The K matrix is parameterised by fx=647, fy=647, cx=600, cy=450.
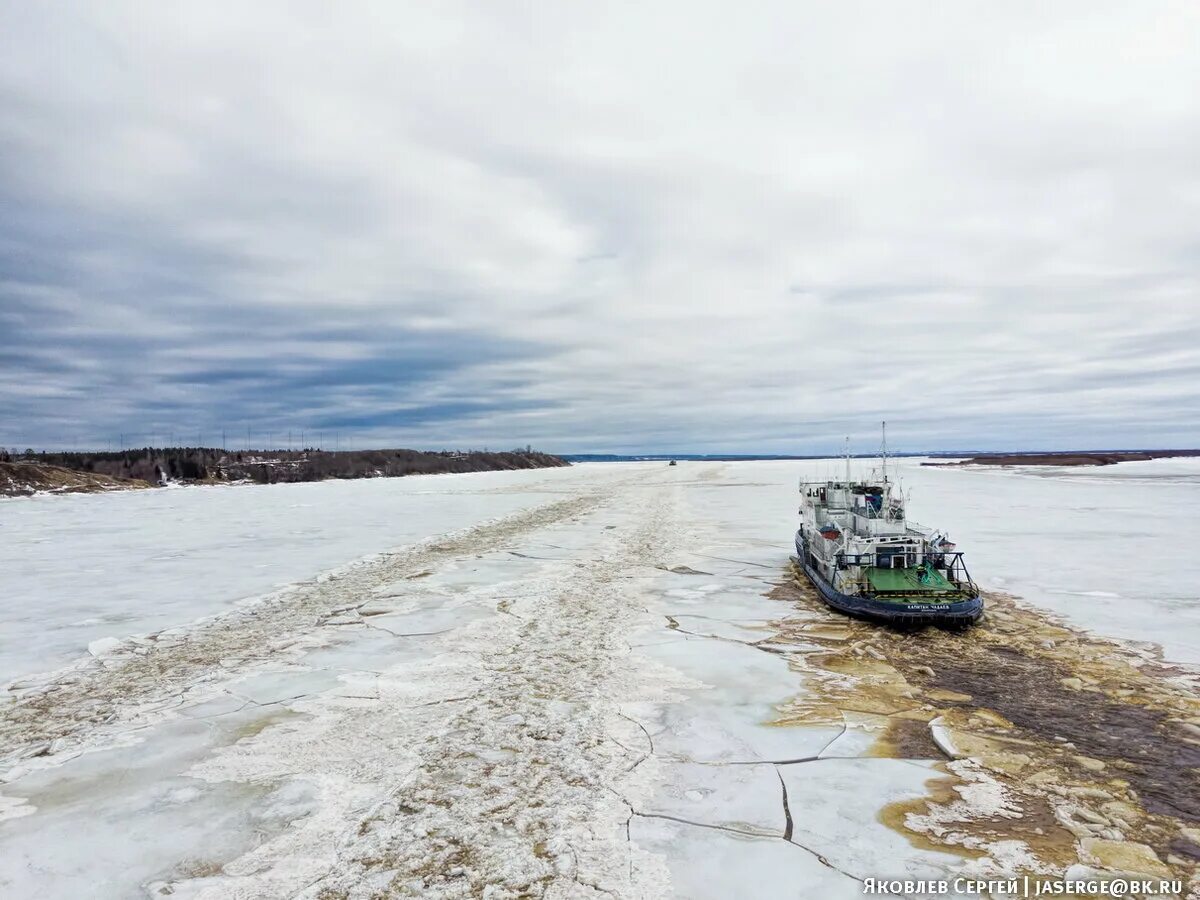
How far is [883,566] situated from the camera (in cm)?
1225

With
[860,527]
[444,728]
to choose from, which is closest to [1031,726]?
[444,728]

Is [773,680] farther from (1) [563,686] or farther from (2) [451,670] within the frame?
(2) [451,670]

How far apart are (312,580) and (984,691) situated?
12.5m

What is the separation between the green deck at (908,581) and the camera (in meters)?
11.0

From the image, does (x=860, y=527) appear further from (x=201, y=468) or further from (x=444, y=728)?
(x=201, y=468)

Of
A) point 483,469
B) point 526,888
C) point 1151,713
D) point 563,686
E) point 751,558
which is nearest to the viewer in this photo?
point 526,888

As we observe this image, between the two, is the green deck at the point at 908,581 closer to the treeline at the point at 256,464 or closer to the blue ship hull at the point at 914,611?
the blue ship hull at the point at 914,611

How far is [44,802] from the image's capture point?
207 inches

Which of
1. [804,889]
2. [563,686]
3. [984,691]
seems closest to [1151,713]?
[984,691]

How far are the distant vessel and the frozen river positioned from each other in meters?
1.06

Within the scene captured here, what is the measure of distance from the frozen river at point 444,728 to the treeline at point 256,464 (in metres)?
57.2

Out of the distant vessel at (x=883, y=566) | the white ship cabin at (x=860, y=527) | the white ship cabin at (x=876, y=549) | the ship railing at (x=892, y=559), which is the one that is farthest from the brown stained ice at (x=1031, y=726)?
the white ship cabin at (x=860, y=527)

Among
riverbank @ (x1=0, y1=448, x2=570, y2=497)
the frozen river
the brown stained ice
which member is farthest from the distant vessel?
riverbank @ (x1=0, y1=448, x2=570, y2=497)

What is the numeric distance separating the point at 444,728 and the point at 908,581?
8.81 meters
